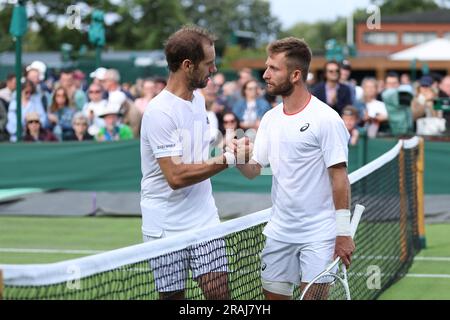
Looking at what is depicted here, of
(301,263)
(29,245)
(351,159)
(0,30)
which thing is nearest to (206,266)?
(301,263)

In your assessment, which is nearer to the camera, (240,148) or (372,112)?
(240,148)

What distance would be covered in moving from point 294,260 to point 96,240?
740 centimetres

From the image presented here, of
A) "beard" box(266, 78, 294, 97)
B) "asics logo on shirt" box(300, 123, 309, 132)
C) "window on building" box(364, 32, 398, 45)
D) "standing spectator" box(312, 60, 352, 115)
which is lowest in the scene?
"window on building" box(364, 32, 398, 45)

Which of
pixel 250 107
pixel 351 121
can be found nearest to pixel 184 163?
pixel 351 121

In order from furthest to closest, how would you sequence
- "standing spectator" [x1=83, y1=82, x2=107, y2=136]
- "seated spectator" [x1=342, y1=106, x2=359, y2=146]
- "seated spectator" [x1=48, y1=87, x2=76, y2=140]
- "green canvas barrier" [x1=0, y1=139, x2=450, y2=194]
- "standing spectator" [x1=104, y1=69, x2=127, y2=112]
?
"seated spectator" [x1=48, y1=87, x2=76, y2=140] < "standing spectator" [x1=104, y1=69, x2=127, y2=112] < "standing spectator" [x1=83, y1=82, x2=107, y2=136] < "green canvas barrier" [x1=0, y1=139, x2=450, y2=194] < "seated spectator" [x1=342, y1=106, x2=359, y2=146]

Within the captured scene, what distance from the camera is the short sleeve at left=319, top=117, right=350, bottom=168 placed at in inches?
242

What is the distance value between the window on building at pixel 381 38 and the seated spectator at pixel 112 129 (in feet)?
268

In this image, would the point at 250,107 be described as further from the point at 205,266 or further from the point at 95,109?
the point at 205,266

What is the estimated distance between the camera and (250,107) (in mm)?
17578

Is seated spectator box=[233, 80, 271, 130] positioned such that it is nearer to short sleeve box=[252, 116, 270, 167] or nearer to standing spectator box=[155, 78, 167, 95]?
standing spectator box=[155, 78, 167, 95]

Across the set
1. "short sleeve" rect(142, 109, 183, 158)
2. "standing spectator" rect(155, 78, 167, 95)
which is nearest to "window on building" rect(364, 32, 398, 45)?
"standing spectator" rect(155, 78, 167, 95)

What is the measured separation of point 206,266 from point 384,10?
118 m

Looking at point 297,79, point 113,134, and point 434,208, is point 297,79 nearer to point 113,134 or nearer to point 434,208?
point 434,208

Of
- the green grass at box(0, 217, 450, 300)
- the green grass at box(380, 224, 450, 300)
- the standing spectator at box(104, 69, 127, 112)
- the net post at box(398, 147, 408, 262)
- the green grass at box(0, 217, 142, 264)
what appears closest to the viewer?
the green grass at box(380, 224, 450, 300)
